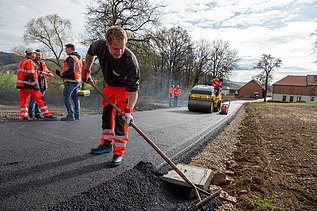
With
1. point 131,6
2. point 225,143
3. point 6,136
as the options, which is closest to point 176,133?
point 225,143

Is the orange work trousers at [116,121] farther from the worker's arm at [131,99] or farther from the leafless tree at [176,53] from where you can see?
the leafless tree at [176,53]

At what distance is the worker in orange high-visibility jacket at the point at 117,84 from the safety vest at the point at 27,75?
2.76 m

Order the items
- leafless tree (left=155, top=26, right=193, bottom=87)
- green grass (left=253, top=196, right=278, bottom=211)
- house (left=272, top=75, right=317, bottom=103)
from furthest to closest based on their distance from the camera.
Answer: house (left=272, top=75, right=317, bottom=103)
leafless tree (left=155, top=26, right=193, bottom=87)
green grass (left=253, top=196, right=278, bottom=211)

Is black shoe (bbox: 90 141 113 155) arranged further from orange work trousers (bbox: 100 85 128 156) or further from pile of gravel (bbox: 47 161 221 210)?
pile of gravel (bbox: 47 161 221 210)

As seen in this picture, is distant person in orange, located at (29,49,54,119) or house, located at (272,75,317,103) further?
house, located at (272,75,317,103)

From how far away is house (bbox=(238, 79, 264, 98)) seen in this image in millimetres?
72000

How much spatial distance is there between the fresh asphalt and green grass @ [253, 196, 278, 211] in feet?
4.29

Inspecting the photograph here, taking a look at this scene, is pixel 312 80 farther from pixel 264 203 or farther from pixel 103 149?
pixel 103 149

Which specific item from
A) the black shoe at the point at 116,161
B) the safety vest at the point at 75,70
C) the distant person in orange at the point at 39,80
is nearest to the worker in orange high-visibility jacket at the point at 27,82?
the distant person in orange at the point at 39,80

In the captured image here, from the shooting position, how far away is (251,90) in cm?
A: 7344

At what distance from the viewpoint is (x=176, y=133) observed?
212 inches

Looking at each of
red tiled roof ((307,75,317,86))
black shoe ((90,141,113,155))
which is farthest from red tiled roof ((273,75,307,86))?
black shoe ((90,141,113,155))

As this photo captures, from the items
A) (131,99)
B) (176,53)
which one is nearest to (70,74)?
(131,99)

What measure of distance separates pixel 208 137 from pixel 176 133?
2.88 ft
